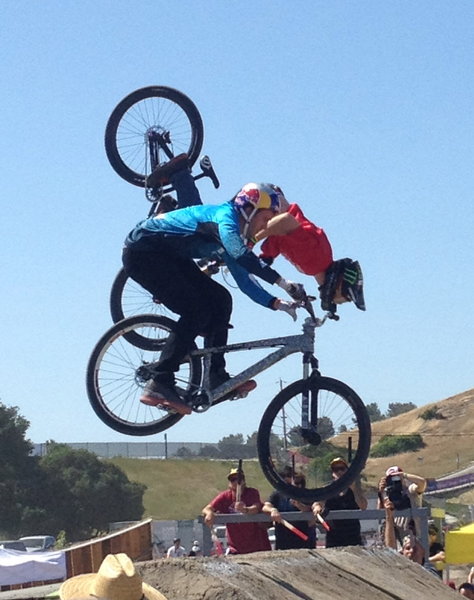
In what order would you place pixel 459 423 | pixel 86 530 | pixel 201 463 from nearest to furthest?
pixel 86 530, pixel 201 463, pixel 459 423

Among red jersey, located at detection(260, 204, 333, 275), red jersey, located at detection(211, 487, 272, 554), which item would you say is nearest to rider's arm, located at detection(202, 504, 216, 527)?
red jersey, located at detection(211, 487, 272, 554)

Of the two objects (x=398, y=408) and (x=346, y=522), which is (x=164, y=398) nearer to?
(x=346, y=522)

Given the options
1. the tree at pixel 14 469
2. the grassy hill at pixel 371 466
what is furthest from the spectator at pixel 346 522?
the tree at pixel 14 469

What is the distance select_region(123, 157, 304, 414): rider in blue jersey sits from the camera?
31.8 feet

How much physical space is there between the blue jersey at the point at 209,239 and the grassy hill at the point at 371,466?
99.2ft

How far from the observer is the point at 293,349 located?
32.3 feet

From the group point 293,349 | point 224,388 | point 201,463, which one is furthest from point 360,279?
point 201,463

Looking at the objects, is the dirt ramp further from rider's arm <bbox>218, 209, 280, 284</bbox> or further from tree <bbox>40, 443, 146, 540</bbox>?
tree <bbox>40, 443, 146, 540</bbox>

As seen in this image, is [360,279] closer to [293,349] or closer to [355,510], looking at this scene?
[293,349]

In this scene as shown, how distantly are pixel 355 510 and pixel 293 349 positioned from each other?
211 centimetres

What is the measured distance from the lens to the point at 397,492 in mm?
11555

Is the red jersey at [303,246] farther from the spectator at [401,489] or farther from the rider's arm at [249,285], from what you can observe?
the spectator at [401,489]

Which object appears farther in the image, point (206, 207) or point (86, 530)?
point (86, 530)

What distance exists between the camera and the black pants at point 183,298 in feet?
32.8
